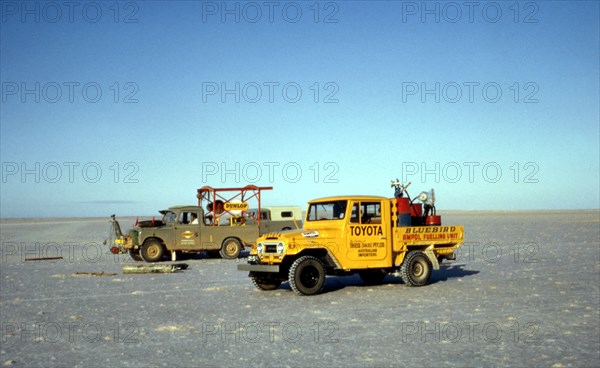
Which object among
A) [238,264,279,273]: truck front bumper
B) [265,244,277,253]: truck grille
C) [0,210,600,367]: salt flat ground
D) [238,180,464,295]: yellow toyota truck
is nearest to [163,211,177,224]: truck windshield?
[0,210,600,367]: salt flat ground

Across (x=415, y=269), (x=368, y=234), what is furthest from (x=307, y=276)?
(x=415, y=269)

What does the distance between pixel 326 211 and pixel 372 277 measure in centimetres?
249

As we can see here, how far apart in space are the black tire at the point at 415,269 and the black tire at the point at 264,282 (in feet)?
10.9

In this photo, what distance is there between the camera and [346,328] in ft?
29.9

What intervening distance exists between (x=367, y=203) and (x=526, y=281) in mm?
4746

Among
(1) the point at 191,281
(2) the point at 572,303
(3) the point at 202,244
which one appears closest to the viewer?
(2) the point at 572,303

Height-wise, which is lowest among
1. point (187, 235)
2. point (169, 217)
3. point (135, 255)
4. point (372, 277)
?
point (372, 277)

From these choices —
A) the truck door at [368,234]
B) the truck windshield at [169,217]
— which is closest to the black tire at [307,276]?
the truck door at [368,234]

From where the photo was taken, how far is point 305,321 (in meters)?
9.79

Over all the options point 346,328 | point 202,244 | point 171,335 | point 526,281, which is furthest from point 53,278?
point 526,281

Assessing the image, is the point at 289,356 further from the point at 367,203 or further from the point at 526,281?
the point at 526,281

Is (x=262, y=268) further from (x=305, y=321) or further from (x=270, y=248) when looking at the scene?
(x=305, y=321)

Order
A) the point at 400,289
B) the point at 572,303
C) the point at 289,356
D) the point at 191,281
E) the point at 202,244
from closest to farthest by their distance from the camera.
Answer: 1. the point at 289,356
2. the point at 572,303
3. the point at 400,289
4. the point at 191,281
5. the point at 202,244

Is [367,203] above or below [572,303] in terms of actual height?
above
